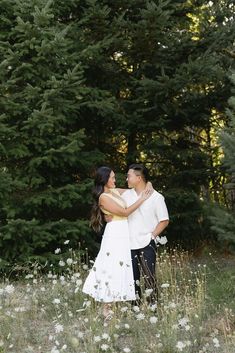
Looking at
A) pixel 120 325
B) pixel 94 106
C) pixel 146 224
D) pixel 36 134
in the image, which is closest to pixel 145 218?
pixel 146 224

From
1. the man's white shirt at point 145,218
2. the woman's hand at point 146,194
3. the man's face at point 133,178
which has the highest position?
the man's face at point 133,178

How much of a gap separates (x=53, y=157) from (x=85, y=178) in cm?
142

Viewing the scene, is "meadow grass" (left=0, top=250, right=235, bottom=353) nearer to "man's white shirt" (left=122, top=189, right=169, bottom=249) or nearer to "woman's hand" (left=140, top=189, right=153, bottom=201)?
"man's white shirt" (left=122, top=189, right=169, bottom=249)

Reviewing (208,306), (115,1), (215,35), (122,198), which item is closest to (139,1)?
(115,1)

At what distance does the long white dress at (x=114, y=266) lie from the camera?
21.5 ft

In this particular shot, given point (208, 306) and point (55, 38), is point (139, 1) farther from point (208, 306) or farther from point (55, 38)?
point (208, 306)

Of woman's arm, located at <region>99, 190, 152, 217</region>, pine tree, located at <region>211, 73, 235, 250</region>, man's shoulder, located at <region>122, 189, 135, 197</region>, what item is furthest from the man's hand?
pine tree, located at <region>211, 73, 235, 250</region>

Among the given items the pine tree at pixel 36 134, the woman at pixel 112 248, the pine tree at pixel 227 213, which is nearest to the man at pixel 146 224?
the woman at pixel 112 248

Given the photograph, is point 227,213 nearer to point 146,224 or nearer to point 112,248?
point 146,224

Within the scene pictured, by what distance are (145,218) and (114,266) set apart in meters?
0.73

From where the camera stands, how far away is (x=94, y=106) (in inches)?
385

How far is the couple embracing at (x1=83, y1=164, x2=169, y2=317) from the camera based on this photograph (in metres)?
6.57

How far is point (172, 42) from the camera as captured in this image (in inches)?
424

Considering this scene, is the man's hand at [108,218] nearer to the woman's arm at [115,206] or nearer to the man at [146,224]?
the woman's arm at [115,206]
